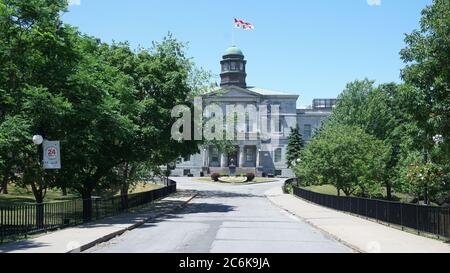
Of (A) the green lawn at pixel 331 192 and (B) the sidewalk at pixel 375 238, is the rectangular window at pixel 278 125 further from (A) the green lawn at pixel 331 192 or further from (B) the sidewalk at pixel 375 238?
(B) the sidewalk at pixel 375 238


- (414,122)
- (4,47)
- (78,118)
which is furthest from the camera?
(78,118)

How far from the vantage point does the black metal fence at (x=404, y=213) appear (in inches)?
679

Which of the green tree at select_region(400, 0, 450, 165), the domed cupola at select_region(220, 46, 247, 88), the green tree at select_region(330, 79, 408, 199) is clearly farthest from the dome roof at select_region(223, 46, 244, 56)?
the green tree at select_region(400, 0, 450, 165)

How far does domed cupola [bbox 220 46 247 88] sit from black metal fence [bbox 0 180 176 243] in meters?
88.3

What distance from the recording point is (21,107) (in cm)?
2256

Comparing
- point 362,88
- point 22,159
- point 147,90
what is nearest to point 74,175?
point 22,159

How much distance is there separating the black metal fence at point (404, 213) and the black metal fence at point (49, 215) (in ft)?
41.0

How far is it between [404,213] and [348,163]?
922 inches

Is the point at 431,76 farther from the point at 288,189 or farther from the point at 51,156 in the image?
the point at 288,189

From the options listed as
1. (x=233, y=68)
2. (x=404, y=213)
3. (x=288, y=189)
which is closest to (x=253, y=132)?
(x=233, y=68)

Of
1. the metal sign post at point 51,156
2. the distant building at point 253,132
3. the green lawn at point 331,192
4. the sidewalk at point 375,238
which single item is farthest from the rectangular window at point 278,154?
the metal sign post at point 51,156

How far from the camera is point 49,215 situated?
2005 centimetres
